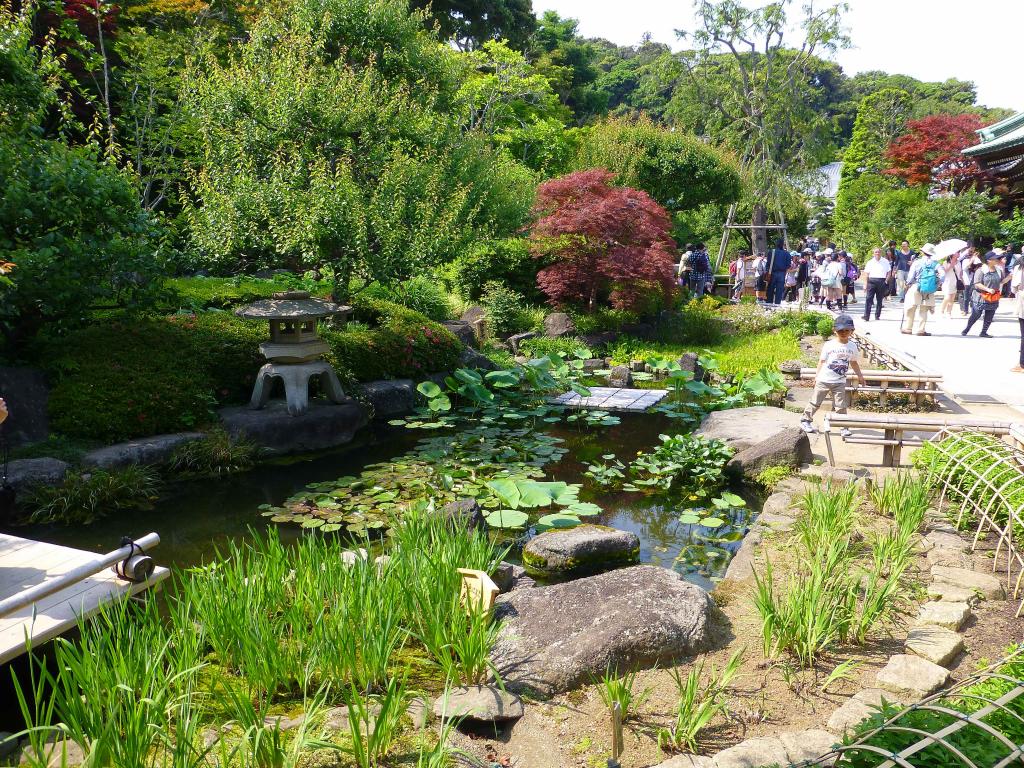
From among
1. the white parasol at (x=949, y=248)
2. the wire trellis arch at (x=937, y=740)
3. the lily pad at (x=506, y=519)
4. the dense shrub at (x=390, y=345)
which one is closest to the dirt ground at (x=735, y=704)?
the wire trellis arch at (x=937, y=740)

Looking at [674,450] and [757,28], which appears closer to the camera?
[674,450]

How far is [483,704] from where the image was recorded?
3174 mm

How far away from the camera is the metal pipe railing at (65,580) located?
10.5ft

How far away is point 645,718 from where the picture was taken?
3.20 meters

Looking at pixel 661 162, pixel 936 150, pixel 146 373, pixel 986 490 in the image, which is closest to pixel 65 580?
pixel 146 373

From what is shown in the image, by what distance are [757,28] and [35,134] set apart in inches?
834

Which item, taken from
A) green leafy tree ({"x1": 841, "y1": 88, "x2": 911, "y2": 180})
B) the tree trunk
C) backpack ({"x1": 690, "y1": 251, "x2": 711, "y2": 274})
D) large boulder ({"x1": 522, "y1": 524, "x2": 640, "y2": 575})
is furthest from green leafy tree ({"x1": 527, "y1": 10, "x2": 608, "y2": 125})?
large boulder ({"x1": 522, "y1": 524, "x2": 640, "y2": 575})

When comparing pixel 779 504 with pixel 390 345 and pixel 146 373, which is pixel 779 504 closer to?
pixel 390 345

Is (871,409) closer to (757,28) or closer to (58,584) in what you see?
(58,584)

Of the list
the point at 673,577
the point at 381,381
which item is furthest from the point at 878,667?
the point at 381,381

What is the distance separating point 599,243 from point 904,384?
21.2 feet

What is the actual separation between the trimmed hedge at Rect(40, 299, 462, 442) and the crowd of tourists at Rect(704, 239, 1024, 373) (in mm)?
8775

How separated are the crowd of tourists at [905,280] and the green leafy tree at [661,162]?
233cm

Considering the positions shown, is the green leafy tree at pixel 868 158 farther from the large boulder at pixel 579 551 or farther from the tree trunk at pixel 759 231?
the large boulder at pixel 579 551
